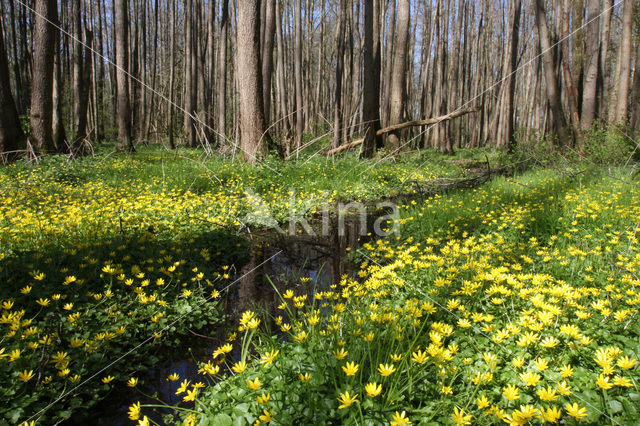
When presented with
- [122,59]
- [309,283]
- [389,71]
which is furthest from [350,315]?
[389,71]

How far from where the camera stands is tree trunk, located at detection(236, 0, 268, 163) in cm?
684

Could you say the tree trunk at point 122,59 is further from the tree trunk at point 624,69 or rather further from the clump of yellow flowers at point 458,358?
the tree trunk at point 624,69

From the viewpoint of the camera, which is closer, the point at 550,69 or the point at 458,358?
the point at 458,358

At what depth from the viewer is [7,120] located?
695cm

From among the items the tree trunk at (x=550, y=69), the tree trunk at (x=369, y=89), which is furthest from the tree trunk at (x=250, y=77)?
the tree trunk at (x=550, y=69)

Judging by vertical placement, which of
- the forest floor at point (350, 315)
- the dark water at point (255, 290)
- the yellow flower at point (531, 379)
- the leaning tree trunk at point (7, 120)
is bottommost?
the dark water at point (255, 290)

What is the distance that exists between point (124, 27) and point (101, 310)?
1043 centimetres

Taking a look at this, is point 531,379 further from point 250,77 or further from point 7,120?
point 7,120

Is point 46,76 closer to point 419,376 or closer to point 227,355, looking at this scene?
point 227,355

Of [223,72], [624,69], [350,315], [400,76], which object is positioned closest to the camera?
[350,315]

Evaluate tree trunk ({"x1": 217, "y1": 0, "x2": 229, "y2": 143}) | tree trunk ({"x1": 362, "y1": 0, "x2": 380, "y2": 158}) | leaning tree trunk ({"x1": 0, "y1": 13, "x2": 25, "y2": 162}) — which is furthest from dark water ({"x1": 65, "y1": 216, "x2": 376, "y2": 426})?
tree trunk ({"x1": 217, "y1": 0, "x2": 229, "y2": 143})

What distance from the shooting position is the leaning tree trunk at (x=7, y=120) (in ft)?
22.6

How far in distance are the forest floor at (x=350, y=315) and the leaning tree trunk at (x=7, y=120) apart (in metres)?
2.47

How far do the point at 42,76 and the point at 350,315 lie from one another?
8.98m
